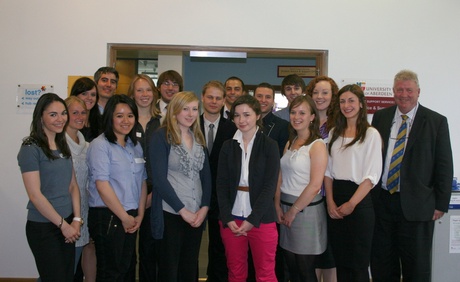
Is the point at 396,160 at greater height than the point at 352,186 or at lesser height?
greater

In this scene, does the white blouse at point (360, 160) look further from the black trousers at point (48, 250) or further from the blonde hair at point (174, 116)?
the black trousers at point (48, 250)

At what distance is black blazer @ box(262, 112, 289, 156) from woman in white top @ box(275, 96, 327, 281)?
13.4 inches

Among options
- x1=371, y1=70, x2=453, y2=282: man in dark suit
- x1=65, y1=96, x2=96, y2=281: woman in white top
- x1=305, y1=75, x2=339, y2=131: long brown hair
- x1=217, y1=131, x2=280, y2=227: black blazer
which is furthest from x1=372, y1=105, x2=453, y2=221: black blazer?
x1=65, y1=96, x2=96, y2=281: woman in white top

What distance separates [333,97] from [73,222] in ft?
7.12

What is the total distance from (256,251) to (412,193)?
1.24 meters

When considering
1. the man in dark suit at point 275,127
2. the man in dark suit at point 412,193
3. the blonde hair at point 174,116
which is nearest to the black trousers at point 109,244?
the blonde hair at point 174,116

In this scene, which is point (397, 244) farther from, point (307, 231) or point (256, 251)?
point (256, 251)

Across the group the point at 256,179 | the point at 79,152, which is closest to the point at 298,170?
the point at 256,179

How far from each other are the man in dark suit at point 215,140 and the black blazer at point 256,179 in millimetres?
349

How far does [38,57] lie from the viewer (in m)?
3.58

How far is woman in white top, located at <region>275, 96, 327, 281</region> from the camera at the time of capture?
2314 mm

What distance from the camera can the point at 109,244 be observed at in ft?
7.26

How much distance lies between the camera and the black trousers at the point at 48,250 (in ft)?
6.72

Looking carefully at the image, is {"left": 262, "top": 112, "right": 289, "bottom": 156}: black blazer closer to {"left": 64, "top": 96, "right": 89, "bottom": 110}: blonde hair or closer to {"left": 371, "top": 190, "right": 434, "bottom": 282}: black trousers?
{"left": 371, "top": 190, "right": 434, "bottom": 282}: black trousers
